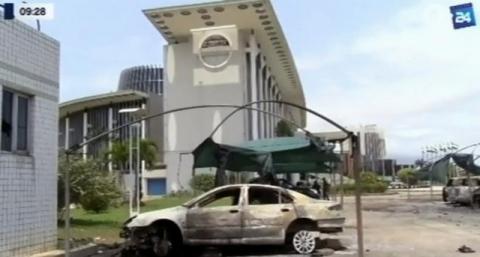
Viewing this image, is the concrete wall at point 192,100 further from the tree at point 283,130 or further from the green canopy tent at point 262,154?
the green canopy tent at point 262,154

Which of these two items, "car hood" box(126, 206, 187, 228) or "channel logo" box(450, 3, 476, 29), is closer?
"channel logo" box(450, 3, 476, 29)

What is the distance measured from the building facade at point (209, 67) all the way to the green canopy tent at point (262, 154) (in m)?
46.0

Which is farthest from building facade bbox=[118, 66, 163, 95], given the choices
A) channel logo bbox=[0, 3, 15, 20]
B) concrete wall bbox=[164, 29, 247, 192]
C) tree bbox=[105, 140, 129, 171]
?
channel logo bbox=[0, 3, 15, 20]

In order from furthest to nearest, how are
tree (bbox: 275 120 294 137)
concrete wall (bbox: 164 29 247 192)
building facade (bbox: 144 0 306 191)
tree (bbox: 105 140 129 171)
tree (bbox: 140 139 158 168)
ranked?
tree (bbox: 275 120 294 137)
concrete wall (bbox: 164 29 247 192)
building facade (bbox: 144 0 306 191)
tree (bbox: 140 139 158 168)
tree (bbox: 105 140 129 171)

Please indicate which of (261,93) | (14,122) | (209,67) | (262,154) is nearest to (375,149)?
(261,93)

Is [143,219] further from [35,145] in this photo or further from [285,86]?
[285,86]

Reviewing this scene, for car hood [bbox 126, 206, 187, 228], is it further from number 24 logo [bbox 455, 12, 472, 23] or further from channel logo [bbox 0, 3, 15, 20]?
number 24 logo [bbox 455, 12, 472, 23]

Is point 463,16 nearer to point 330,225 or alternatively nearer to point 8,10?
point 330,225

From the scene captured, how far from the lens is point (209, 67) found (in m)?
71.5

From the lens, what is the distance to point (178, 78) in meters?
72.8

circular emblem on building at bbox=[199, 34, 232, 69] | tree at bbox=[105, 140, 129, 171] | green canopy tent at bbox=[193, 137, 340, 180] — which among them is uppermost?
circular emblem on building at bbox=[199, 34, 232, 69]

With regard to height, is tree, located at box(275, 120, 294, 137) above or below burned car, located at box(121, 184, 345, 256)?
above

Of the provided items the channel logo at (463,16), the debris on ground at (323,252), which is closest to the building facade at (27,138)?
the debris on ground at (323,252)

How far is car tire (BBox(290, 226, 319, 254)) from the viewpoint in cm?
1461
